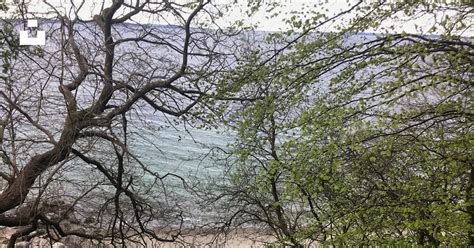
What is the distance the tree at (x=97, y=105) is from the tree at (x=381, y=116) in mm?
917

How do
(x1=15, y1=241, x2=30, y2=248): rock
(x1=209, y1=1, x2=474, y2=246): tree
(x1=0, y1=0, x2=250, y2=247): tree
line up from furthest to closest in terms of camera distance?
(x1=15, y1=241, x2=30, y2=248): rock
(x1=0, y1=0, x2=250, y2=247): tree
(x1=209, y1=1, x2=474, y2=246): tree

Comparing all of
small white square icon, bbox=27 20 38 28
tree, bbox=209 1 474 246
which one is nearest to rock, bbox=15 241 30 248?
small white square icon, bbox=27 20 38 28

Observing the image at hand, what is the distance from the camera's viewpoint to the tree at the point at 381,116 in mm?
2705

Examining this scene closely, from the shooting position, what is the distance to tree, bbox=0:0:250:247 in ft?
12.8

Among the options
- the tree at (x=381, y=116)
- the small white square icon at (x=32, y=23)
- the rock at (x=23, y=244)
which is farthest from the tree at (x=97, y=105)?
the tree at (x=381, y=116)

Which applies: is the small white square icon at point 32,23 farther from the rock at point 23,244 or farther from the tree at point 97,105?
the rock at point 23,244

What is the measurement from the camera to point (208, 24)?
4.68 m

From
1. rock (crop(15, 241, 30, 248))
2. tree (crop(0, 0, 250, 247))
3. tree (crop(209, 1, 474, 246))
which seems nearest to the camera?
tree (crop(209, 1, 474, 246))

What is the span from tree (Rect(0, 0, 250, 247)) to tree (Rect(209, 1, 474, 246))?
3.01ft

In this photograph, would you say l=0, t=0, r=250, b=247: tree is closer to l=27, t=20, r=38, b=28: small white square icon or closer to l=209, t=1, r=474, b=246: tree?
l=27, t=20, r=38, b=28: small white square icon

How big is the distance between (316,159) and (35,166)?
7.66 ft

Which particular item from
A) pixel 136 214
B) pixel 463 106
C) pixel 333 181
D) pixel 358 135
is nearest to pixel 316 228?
pixel 333 181

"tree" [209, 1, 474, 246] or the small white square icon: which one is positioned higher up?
the small white square icon

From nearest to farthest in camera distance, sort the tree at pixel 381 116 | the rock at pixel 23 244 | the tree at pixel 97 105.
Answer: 1. the tree at pixel 381 116
2. the tree at pixel 97 105
3. the rock at pixel 23 244
